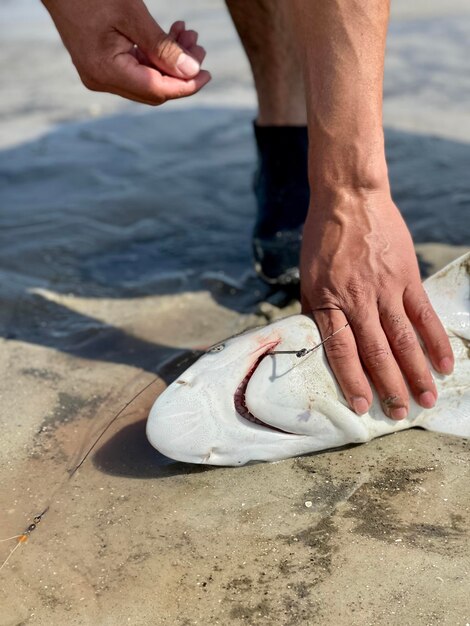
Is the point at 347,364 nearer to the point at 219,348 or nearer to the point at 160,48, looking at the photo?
the point at 219,348

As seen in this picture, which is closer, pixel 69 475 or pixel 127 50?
pixel 69 475

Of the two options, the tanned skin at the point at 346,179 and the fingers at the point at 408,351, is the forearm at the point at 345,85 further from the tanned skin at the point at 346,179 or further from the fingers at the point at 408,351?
the fingers at the point at 408,351

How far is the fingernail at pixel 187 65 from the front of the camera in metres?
2.66

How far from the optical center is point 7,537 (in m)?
2.30

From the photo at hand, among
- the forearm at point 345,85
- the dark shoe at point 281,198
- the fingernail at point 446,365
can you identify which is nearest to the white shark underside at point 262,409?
the fingernail at point 446,365

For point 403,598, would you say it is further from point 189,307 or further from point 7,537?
point 189,307

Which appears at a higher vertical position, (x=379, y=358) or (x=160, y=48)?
(x=160, y=48)

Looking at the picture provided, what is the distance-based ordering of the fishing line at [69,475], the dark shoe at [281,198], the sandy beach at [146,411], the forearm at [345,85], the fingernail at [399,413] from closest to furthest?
the sandy beach at [146,411], the fishing line at [69,475], the forearm at [345,85], the fingernail at [399,413], the dark shoe at [281,198]

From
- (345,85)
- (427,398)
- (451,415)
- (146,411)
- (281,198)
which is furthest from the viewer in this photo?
(281,198)

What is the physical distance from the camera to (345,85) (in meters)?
2.49

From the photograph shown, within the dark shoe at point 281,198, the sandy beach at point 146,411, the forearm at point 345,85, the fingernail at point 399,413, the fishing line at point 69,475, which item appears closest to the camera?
the sandy beach at point 146,411

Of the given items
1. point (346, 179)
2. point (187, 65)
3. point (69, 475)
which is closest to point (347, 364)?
point (346, 179)

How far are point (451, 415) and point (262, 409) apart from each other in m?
0.60

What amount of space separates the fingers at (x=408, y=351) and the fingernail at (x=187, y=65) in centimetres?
91
